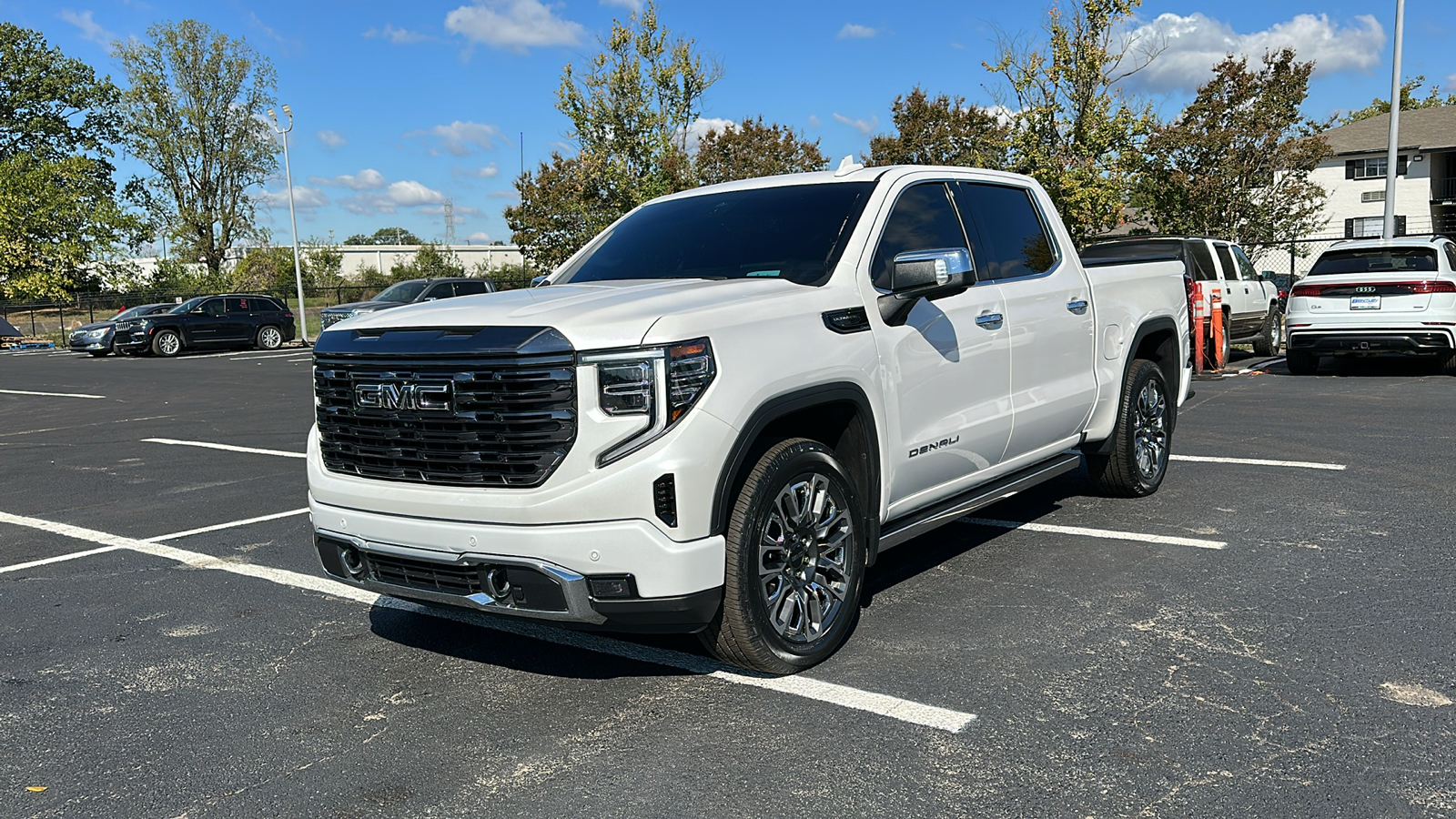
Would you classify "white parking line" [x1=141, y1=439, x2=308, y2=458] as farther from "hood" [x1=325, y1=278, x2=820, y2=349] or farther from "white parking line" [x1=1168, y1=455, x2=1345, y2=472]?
"white parking line" [x1=1168, y1=455, x2=1345, y2=472]

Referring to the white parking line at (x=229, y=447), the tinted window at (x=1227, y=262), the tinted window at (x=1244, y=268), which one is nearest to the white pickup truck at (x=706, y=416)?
the white parking line at (x=229, y=447)

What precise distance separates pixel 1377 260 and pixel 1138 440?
31.7 feet

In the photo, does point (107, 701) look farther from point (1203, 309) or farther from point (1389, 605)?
point (1203, 309)

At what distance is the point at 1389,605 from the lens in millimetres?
4914

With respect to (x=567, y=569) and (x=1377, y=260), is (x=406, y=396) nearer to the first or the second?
(x=567, y=569)

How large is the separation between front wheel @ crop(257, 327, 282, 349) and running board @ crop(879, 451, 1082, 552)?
3282 centimetres

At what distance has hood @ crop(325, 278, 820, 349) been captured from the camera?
12.4 feet

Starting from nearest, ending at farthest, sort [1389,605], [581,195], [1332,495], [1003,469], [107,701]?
[107,701] < [1389,605] < [1003,469] < [1332,495] < [581,195]

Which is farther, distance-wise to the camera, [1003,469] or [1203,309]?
[1203,309]

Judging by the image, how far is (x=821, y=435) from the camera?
4.66 metres

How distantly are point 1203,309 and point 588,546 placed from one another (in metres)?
14.0

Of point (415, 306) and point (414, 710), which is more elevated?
point (415, 306)

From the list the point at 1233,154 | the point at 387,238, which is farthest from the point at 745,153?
the point at 387,238

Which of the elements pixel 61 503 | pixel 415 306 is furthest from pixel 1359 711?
pixel 61 503
